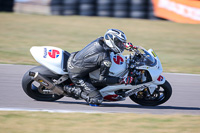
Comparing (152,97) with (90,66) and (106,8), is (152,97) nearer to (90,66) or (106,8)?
(90,66)

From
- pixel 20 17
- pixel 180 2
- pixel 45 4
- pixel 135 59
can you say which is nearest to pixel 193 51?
pixel 180 2

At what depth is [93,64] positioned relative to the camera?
564 cm

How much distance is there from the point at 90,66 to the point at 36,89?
1172mm

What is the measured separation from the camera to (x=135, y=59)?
5.83 m

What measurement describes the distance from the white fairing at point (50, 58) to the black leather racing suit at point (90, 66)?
17cm

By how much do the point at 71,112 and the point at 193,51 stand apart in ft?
24.7

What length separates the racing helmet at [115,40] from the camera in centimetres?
554

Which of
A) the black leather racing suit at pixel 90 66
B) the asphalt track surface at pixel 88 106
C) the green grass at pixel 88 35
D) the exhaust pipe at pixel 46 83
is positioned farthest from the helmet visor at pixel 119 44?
the green grass at pixel 88 35

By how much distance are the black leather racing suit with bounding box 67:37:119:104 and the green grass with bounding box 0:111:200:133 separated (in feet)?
Answer: 2.17

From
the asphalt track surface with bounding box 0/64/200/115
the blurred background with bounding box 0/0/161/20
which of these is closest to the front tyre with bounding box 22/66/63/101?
the asphalt track surface with bounding box 0/64/200/115

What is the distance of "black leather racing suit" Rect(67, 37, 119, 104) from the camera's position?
5598 mm

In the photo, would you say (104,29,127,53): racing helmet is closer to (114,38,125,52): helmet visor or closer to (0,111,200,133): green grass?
(114,38,125,52): helmet visor

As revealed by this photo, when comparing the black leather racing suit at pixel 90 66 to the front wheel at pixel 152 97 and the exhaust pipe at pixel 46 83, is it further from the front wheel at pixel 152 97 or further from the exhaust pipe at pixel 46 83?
the front wheel at pixel 152 97

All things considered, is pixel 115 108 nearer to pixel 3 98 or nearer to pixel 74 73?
pixel 74 73
